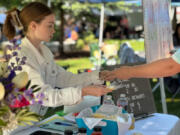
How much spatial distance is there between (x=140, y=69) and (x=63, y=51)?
11553 mm

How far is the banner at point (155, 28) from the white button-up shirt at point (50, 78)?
0.80m

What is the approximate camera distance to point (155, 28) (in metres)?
3.06

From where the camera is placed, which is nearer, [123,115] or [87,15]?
[123,115]

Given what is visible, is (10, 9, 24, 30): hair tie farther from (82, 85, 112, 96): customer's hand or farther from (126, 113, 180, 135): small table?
(126, 113, 180, 135): small table

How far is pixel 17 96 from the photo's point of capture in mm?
1143

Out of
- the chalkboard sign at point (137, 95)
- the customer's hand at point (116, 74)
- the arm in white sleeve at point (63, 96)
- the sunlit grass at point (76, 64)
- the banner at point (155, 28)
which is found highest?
the banner at point (155, 28)

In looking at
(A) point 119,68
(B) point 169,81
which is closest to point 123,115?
(A) point 119,68

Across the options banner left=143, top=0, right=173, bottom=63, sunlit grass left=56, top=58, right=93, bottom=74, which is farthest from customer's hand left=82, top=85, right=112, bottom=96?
sunlit grass left=56, top=58, right=93, bottom=74

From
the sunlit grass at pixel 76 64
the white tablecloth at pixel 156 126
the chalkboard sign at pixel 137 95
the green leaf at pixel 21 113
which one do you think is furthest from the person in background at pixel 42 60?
the sunlit grass at pixel 76 64

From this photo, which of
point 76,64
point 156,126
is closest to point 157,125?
point 156,126

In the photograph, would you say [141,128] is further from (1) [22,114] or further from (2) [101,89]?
(1) [22,114]

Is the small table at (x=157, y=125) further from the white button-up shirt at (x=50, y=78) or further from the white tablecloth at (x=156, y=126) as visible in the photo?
the white button-up shirt at (x=50, y=78)

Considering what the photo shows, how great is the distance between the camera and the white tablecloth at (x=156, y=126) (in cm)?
206

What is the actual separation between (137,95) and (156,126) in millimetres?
451
